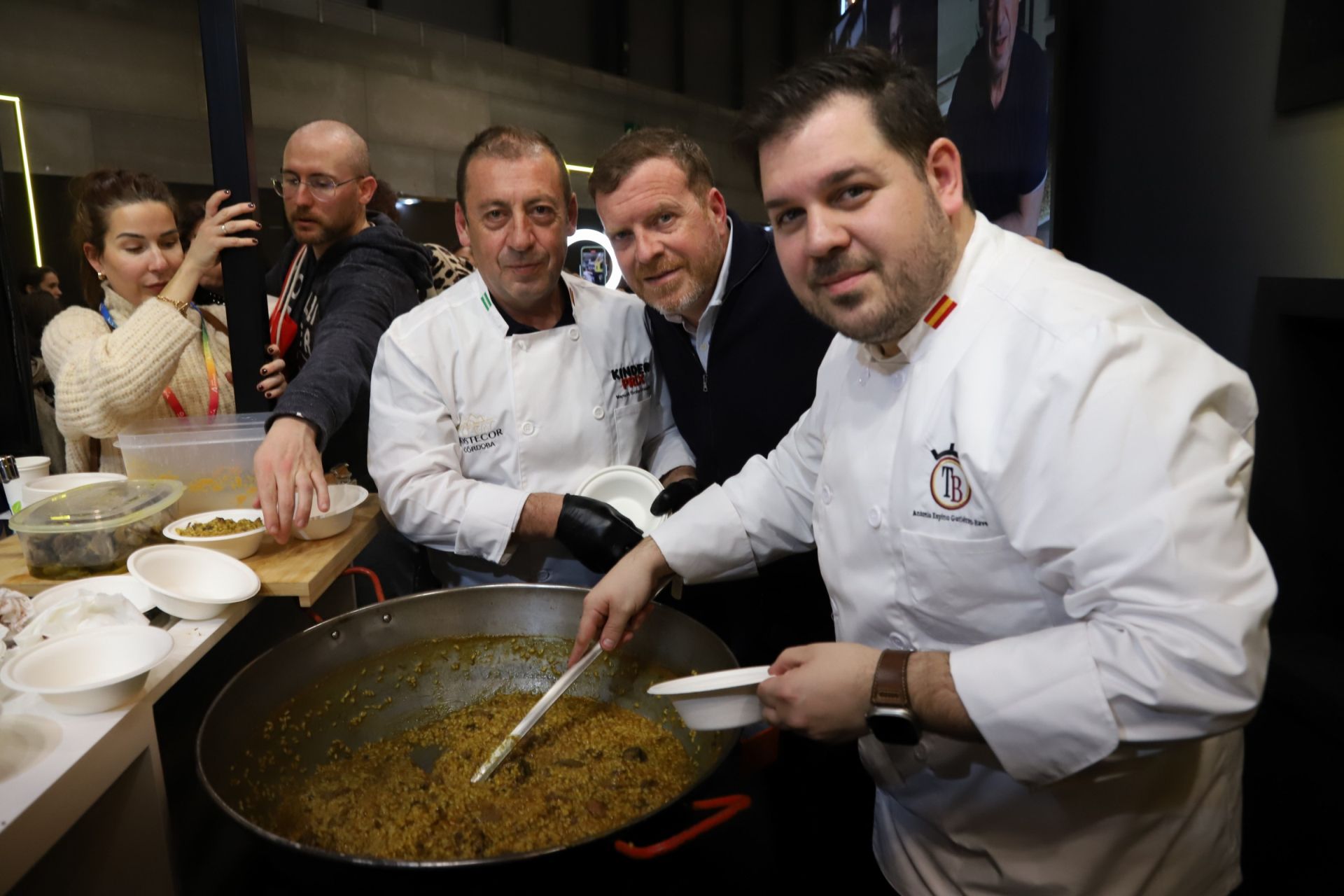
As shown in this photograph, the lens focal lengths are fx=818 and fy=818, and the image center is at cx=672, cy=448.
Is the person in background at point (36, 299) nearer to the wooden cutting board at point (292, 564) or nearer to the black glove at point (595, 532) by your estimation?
the wooden cutting board at point (292, 564)

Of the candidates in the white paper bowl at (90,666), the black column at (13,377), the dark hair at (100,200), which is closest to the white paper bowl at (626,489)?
the white paper bowl at (90,666)

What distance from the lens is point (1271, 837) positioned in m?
2.01

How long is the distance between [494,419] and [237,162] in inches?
33.5

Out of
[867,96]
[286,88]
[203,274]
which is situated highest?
[286,88]

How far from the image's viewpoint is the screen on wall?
2.51 meters

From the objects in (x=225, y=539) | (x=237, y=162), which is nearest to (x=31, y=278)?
(x=237, y=162)

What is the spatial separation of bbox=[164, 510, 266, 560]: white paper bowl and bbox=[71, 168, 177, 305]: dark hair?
1.18 m

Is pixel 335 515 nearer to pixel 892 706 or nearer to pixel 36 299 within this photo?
pixel 892 706

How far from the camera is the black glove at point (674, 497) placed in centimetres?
191

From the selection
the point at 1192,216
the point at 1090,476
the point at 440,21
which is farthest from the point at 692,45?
the point at 1090,476

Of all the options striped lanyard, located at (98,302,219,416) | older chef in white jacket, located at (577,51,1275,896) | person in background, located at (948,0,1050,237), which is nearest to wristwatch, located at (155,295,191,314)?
striped lanyard, located at (98,302,219,416)

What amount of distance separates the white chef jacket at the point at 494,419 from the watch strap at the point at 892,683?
1036mm

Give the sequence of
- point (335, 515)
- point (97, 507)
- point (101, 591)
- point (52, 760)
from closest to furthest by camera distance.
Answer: point (52, 760) < point (101, 591) < point (97, 507) < point (335, 515)

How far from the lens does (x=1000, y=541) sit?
1.06 m
